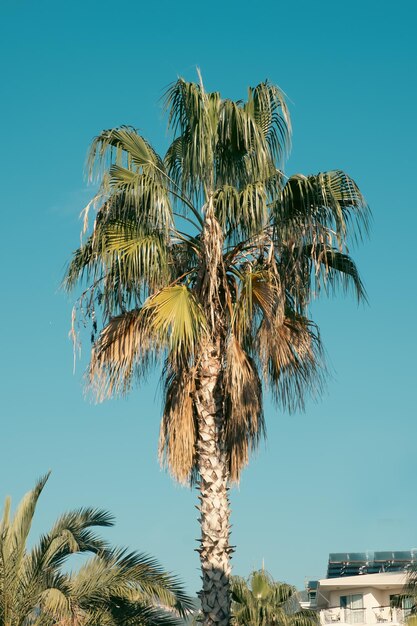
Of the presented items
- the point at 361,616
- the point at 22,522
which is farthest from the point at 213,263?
the point at 361,616

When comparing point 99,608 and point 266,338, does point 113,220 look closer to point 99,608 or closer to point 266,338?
point 266,338

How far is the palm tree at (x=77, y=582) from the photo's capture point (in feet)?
56.9

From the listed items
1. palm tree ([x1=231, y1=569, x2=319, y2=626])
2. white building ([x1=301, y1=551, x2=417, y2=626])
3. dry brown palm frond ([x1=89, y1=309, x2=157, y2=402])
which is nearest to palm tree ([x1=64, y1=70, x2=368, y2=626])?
dry brown palm frond ([x1=89, y1=309, x2=157, y2=402])

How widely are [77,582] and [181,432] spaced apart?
151 inches

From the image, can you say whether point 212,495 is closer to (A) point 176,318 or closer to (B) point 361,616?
(A) point 176,318

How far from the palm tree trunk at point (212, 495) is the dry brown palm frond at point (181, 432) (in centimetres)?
17

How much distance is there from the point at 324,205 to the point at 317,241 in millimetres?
510

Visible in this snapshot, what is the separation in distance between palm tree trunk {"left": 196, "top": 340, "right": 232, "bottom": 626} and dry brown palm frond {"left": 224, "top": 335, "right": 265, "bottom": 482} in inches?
9.1

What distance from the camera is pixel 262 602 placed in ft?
112

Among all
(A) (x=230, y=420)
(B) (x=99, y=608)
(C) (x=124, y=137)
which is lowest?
(B) (x=99, y=608)

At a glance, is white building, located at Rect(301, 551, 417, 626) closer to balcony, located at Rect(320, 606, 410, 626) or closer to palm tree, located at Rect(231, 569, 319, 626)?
balcony, located at Rect(320, 606, 410, 626)

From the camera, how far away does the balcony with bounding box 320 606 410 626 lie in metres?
52.3

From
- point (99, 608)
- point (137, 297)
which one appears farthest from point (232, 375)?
point (99, 608)

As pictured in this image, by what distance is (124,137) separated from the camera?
1599cm
